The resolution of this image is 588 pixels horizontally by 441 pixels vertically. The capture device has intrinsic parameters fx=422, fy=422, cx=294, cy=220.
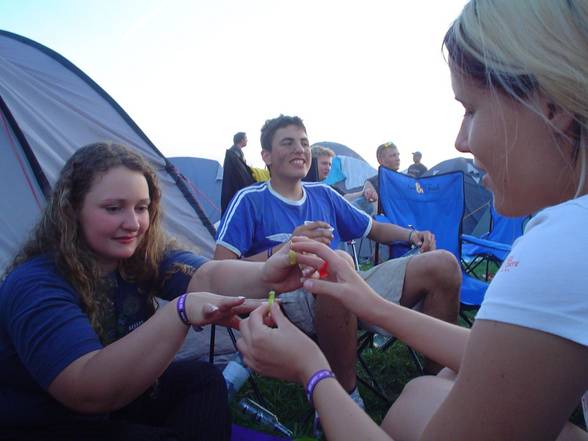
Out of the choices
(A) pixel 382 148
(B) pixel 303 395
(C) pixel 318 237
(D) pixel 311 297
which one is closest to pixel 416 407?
(C) pixel 318 237

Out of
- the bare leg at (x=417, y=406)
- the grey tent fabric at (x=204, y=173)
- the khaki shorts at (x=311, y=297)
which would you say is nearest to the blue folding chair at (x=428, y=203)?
the khaki shorts at (x=311, y=297)

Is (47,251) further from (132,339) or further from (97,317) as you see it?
(132,339)

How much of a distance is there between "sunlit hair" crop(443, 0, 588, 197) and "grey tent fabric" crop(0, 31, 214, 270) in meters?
Result: 2.73

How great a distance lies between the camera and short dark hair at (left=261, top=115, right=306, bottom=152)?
324 cm

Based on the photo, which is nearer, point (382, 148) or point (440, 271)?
point (440, 271)

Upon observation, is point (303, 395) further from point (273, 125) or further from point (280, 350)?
point (273, 125)

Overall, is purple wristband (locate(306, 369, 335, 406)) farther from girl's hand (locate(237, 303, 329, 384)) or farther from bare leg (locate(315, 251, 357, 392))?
bare leg (locate(315, 251, 357, 392))

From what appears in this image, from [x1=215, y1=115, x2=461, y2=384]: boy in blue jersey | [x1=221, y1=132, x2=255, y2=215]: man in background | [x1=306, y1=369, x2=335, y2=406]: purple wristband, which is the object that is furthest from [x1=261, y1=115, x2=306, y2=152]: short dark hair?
[x1=306, y1=369, x2=335, y2=406]: purple wristband

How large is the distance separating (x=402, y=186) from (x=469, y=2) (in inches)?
124

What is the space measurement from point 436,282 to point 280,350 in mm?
1301

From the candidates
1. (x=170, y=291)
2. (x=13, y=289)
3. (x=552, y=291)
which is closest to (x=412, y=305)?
(x=170, y=291)

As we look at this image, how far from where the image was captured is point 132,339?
1277mm

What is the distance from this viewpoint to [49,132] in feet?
10.0

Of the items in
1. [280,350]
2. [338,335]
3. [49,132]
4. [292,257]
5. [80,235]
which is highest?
[49,132]
